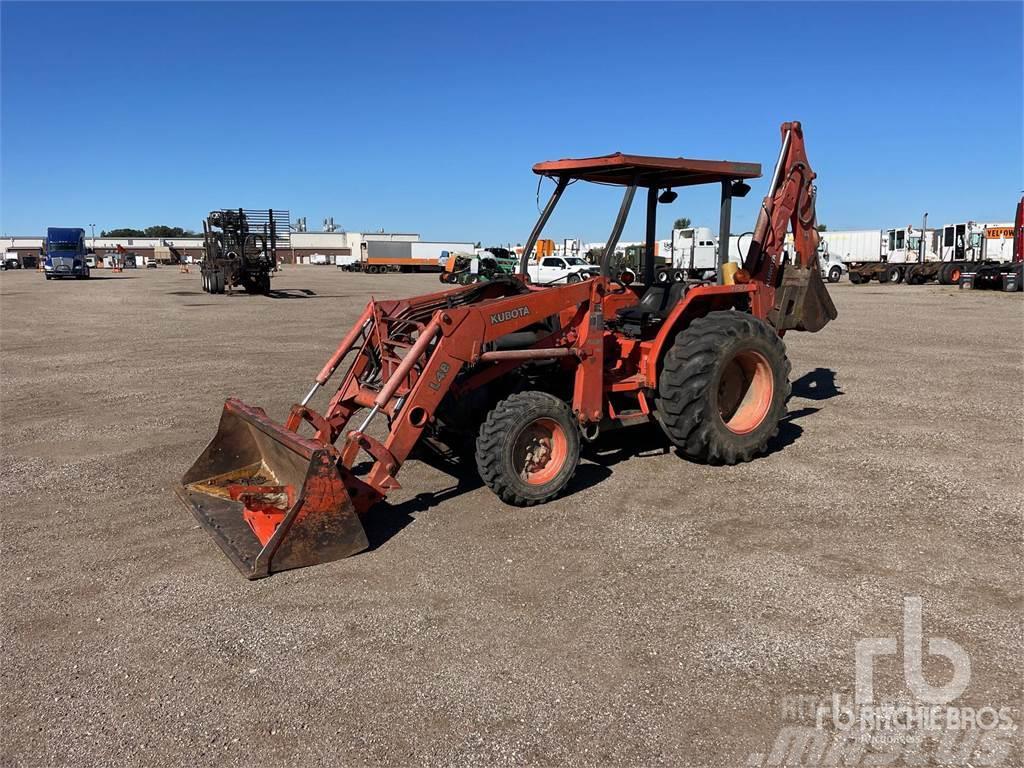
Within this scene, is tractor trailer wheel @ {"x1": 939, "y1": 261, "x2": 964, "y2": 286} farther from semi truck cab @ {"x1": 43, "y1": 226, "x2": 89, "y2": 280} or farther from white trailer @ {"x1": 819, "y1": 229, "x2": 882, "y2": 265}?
semi truck cab @ {"x1": 43, "y1": 226, "x2": 89, "y2": 280}

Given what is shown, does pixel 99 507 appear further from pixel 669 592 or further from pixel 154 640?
pixel 669 592

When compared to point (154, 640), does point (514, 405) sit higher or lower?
higher

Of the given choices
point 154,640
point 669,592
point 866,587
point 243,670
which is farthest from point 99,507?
point 866,587

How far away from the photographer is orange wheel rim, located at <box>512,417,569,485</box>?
5.28 metres

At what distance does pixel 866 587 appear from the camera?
13.4 ft

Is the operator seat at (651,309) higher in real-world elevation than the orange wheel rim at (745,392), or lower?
higher

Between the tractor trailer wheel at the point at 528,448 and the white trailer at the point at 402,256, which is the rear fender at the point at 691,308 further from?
the white trailer at the point at 402,256

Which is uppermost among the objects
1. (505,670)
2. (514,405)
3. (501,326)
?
(501,326)

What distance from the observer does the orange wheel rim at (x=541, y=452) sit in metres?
5.28

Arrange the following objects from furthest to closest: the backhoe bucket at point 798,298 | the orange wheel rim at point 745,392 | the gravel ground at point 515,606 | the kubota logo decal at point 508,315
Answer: the backhoe bucket at point 798,298
the orange wheel rim at point 745,392
the kubota logo decal at point 508,315
the gravel ground at point 515,606

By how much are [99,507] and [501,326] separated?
126 inches

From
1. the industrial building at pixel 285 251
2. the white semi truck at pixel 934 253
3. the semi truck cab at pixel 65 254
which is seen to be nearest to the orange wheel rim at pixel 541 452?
the white semi truck at pixel 934 253

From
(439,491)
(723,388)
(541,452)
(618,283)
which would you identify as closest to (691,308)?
(618,283)

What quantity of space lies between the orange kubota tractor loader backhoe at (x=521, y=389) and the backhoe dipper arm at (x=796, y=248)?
5 centimetres
